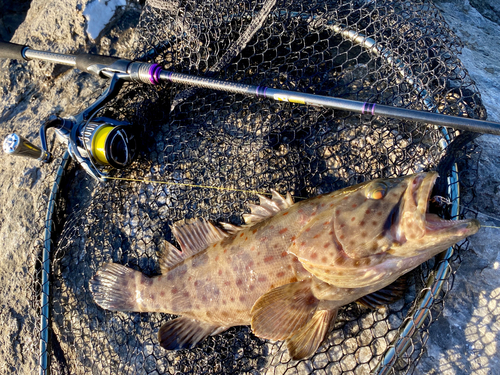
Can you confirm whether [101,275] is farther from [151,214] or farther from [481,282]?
[481,282]

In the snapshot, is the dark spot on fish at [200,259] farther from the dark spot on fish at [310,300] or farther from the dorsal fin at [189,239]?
the dark spot on fish at [310,300]

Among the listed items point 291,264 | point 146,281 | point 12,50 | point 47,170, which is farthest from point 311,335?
point 12,50

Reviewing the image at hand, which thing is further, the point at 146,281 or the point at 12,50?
the point at 12,50

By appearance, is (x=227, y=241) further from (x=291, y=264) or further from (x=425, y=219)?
(x=425, y=219)

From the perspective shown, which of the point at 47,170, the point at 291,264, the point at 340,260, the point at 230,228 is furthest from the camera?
the point at 47,170

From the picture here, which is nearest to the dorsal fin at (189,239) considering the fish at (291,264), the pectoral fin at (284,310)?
the fish at (291,264)

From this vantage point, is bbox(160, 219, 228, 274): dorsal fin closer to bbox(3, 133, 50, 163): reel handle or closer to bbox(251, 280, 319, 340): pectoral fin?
bbox(251, 280, 319, 340): pectoral fin

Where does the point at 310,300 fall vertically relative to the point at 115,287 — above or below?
above
